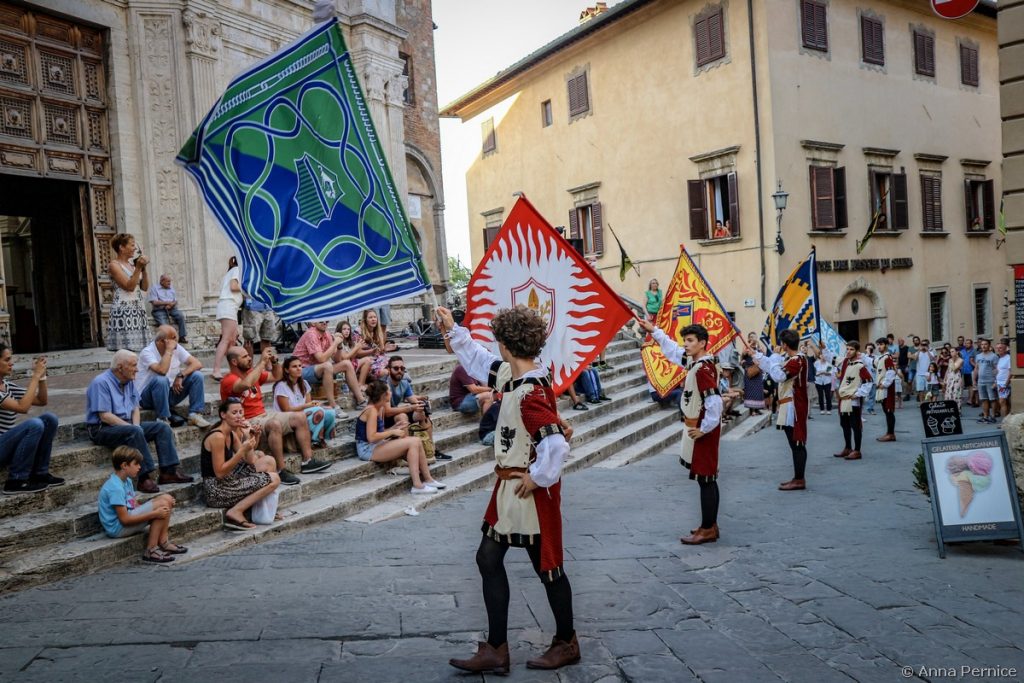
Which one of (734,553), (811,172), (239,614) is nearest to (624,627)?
(734,553)

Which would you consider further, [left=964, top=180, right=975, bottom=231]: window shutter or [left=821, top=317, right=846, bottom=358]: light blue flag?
[left=964, top=180, right=975, bottom=231]: window shutter

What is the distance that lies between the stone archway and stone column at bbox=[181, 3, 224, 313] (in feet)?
59.3

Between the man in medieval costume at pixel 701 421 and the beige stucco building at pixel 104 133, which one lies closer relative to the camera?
the man in medieval costume at pixel 701 421

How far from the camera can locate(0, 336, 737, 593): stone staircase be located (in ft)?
20.3

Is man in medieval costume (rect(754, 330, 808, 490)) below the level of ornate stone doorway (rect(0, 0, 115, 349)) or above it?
below

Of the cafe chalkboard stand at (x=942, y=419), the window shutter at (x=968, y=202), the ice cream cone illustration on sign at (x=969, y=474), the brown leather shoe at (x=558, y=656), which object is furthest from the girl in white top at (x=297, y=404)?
the window shutter at (x=968, y=202)

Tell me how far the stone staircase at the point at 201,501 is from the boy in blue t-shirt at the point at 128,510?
0.13 m

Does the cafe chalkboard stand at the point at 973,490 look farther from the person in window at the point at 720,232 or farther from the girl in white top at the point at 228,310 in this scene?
the person in window at the point at 720,232

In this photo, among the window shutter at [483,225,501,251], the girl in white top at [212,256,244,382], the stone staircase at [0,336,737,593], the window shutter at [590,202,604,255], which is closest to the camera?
the stone staircase at [0,336,737,593]

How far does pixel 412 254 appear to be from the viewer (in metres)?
4.95

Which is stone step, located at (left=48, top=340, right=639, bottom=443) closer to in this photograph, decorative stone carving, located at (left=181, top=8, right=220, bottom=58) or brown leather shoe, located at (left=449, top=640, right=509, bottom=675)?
brown leather shoe, located at (left=449, top=640, right=509, bottom=675)

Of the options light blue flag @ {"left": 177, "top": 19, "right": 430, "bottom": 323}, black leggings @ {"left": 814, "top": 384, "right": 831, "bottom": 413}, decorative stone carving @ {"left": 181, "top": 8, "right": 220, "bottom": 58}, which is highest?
decorative stone carving @ {"left": 181, "top": 8, "right": 220, "bottom": 58}

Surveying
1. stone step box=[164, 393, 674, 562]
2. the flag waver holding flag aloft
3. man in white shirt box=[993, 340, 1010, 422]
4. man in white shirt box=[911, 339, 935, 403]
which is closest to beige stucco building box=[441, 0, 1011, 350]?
man in white shirt box=[911, 339, 935, 403]

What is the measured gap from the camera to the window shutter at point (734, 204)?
23891 millimetres
